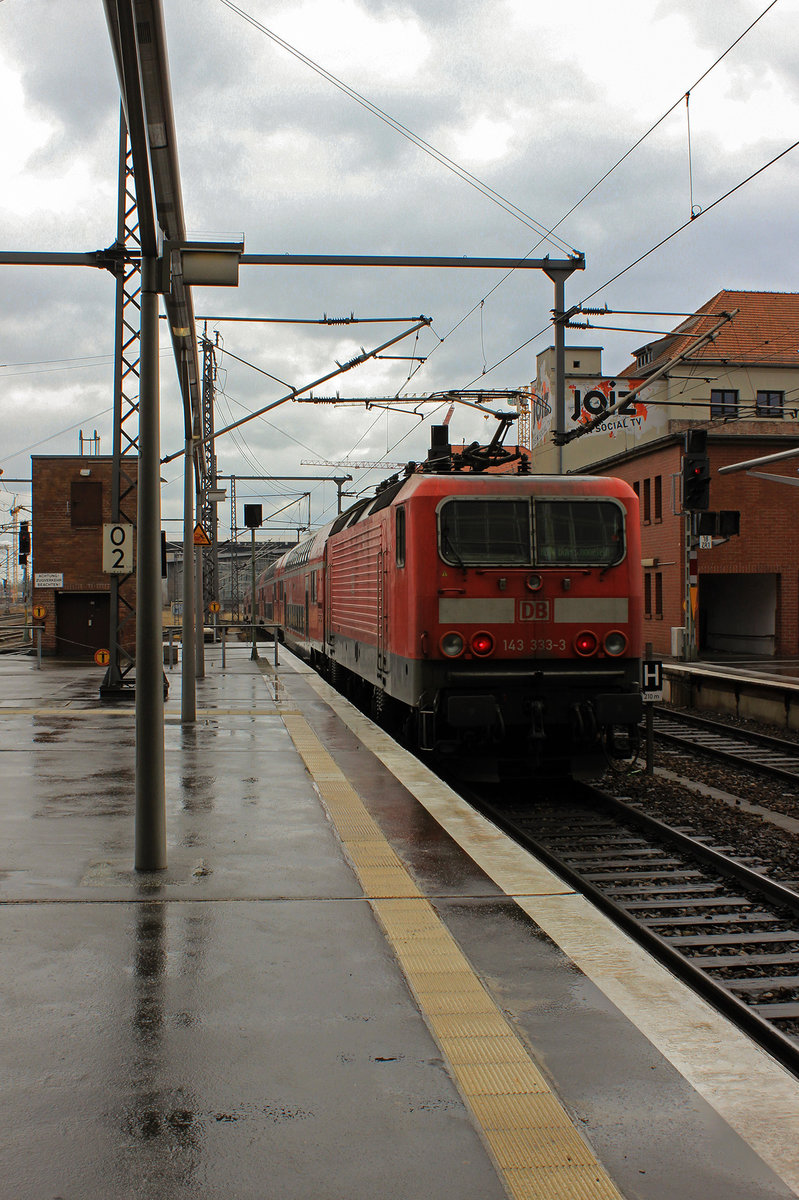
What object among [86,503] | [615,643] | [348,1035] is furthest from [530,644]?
[86,503]

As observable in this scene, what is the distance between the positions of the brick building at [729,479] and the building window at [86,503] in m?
12.5

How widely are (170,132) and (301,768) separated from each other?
6.03m

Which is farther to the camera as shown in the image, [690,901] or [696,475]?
[696,475]

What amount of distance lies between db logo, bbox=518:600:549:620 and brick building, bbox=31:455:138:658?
2092 cm

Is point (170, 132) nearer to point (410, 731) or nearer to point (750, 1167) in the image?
point (410, 731)

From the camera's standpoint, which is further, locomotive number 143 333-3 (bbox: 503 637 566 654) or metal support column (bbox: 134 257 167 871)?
locomotive number 143 333-3 (bbox: 503 637 566 654)

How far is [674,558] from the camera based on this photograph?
30781 mm

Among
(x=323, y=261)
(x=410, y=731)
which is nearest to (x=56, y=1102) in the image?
(x=410, y=731)

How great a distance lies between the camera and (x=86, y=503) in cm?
2917

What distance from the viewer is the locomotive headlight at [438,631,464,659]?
9.48 m

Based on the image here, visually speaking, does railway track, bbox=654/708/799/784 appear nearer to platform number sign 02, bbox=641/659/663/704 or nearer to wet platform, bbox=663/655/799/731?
wet platform, bbox=663/655/799/731

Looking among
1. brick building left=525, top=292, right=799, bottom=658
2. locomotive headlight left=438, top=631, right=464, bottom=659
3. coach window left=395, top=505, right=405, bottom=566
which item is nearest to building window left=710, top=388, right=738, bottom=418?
brick building left=525, top=292, right=799, bottom=658

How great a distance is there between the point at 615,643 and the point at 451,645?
1568 mm

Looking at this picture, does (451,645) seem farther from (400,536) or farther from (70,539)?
(70,539)
